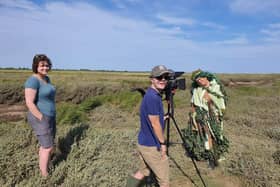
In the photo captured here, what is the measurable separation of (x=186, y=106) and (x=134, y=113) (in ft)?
10.1

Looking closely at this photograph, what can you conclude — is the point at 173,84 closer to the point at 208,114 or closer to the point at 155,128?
the point at 155,128

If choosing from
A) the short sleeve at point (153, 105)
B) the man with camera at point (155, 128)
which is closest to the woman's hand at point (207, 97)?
the man with camera at point (155, 128)

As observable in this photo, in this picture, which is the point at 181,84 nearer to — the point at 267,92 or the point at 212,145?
the point at 212,145

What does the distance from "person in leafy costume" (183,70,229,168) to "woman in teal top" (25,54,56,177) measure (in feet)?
5.90

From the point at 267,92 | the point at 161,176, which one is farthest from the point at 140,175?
the point at 267,92

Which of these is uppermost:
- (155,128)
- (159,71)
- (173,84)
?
(159,71)

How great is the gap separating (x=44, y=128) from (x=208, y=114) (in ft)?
6.62

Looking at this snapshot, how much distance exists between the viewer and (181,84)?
3107 mm

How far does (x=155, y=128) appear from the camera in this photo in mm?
2697

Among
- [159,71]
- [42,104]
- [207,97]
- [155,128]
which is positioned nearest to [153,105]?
[155,128]

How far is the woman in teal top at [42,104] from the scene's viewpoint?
3.14m

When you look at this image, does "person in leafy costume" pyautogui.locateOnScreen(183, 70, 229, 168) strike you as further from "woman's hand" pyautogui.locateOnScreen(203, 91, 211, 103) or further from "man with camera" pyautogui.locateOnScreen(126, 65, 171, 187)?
"man with camera" pyautogui.locateOnScreen(126, 65, 171, 187)

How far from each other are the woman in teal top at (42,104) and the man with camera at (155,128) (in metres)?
1.16

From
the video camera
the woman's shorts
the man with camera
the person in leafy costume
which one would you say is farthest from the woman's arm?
the person in leafy costume
